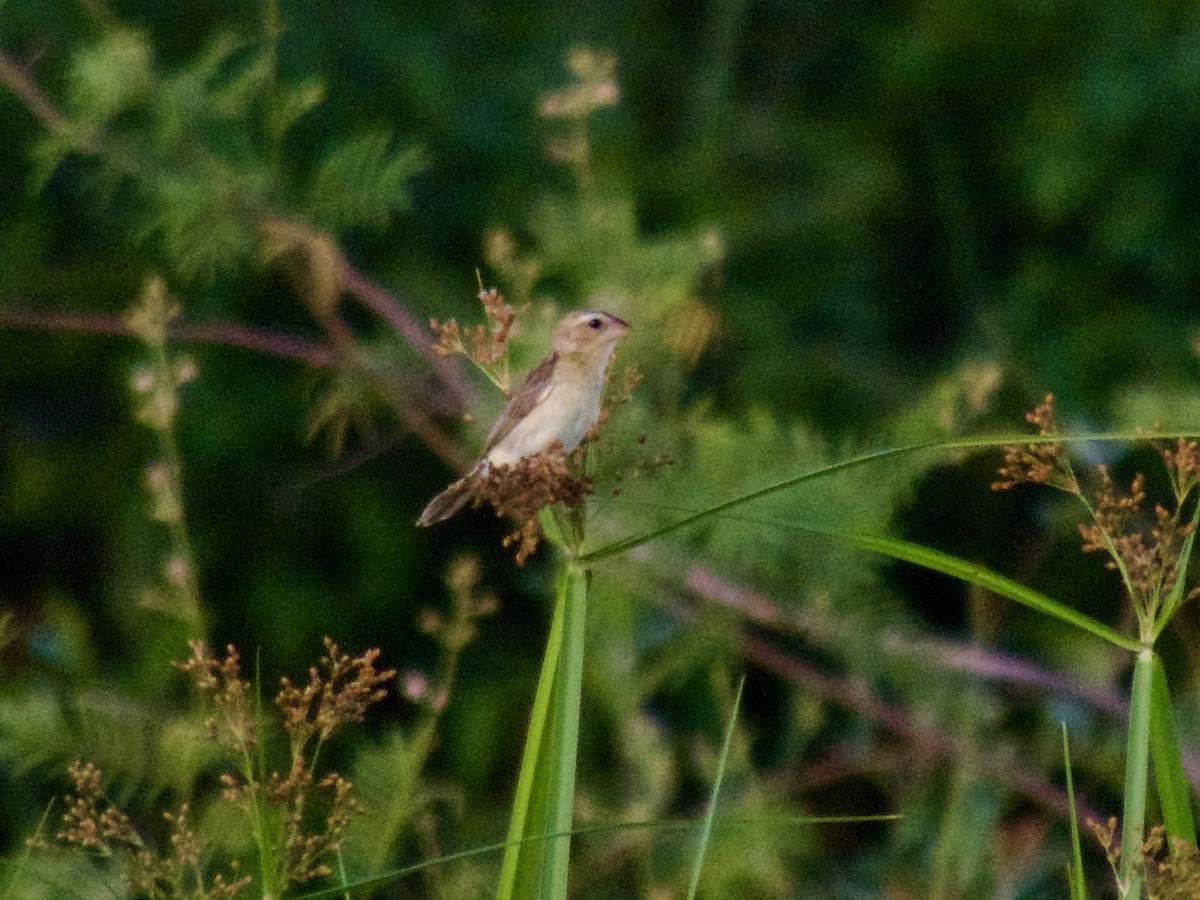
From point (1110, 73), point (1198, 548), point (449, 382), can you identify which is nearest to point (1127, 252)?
point (1110, 73)

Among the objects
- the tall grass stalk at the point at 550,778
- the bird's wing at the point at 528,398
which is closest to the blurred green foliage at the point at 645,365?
the bird's wing at the point at 528,398

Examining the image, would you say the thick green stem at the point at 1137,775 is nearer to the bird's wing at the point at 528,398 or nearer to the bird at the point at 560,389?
the bird at the point at 560,389

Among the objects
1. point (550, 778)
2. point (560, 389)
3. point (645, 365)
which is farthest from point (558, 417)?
point (645, 365)

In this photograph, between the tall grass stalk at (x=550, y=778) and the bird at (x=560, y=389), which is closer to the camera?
the tall grass stalk at (x=550, y=778)

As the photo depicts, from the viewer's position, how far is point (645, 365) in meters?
2.82

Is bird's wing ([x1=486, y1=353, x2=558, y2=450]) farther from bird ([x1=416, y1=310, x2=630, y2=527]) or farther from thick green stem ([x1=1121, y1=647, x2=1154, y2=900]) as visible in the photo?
thick green stem ([x1=1121, y1=647, x2=1154, y2=900])

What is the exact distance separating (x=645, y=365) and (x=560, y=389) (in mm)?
945

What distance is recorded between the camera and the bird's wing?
1.91 m

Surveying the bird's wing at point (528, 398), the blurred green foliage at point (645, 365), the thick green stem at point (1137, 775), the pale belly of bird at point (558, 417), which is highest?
the blurred green foliage at point (645, 365)

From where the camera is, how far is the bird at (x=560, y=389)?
1.80m

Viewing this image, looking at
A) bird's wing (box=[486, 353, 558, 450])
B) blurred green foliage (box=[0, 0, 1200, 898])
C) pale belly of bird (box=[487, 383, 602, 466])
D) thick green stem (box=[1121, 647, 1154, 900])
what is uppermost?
blurred green foliage (box=[0, 0, 1200, 898])

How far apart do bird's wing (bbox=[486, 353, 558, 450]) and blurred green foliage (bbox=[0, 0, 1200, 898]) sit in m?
0.41

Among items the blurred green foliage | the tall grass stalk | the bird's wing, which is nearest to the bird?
the bird's wing

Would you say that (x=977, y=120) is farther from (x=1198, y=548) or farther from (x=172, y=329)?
(x=172, y=329)
